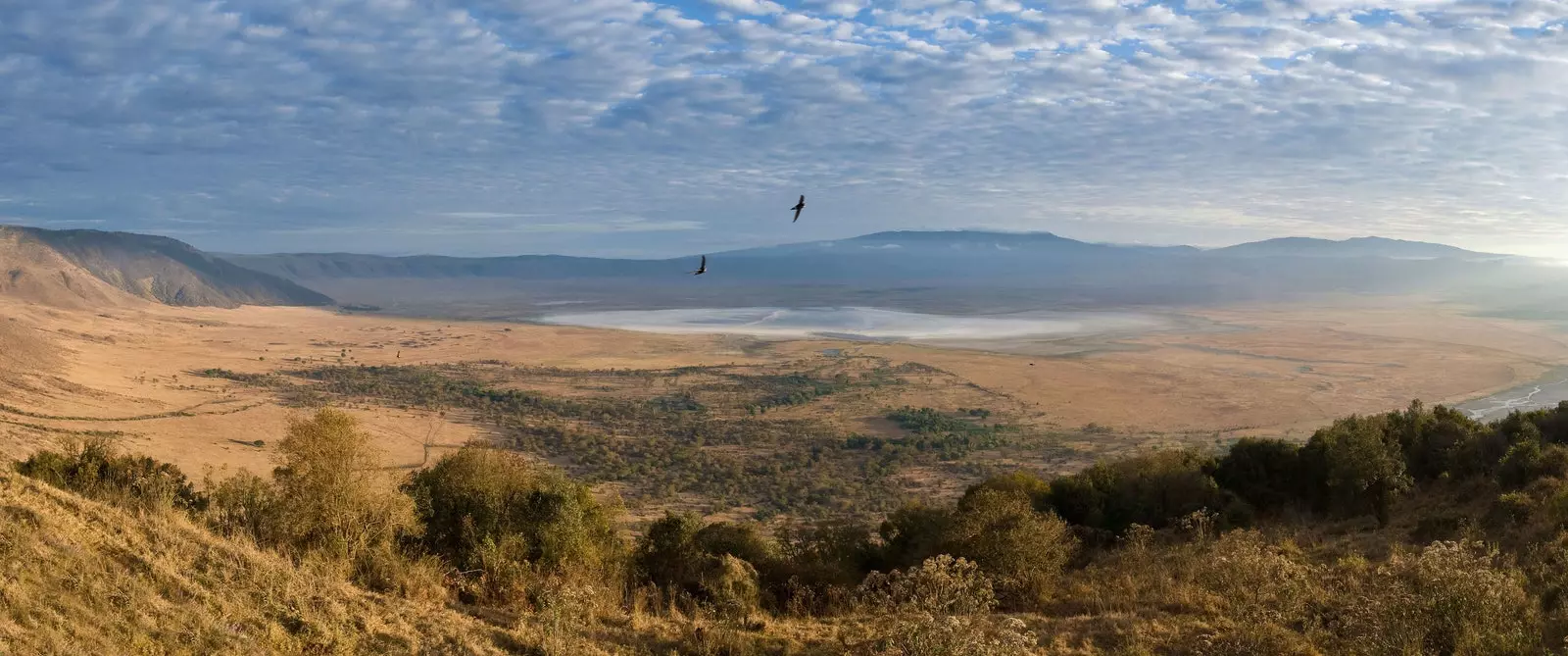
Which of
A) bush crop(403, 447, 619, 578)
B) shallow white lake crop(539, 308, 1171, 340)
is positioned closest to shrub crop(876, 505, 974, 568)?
bush crop(403, 447, 619, 578)

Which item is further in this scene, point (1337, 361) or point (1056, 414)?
point (1337, 361)

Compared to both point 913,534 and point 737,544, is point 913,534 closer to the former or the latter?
point 913,534

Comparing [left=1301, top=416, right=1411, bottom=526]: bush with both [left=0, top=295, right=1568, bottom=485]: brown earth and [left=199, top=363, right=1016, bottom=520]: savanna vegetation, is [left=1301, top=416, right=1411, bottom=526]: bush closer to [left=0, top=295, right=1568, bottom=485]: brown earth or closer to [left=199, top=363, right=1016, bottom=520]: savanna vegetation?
[left=199, top=363, right=1016, bottom=520]: savanna vegetation

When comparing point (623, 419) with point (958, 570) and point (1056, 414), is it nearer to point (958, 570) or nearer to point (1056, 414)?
point (1056, 414)

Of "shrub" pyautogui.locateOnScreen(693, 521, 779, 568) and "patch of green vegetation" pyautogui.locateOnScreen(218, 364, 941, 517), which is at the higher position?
"shrub" pyautogui.locateOnScreen(693, 521, 779, 568)

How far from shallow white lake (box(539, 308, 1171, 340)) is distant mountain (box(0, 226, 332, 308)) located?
55123 millimetres

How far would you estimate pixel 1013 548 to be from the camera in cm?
1077

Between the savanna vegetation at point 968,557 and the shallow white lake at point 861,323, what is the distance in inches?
2926

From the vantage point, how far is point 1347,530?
45.3 ft

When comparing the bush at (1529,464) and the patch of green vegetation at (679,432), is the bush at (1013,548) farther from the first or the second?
the patch of green vegetation at (679,432)

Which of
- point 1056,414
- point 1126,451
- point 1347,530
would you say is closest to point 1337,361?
point 1056,414

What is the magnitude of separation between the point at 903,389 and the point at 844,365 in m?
12.0

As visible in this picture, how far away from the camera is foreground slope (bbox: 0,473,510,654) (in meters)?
6.15

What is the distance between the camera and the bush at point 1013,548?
34.1 feet
